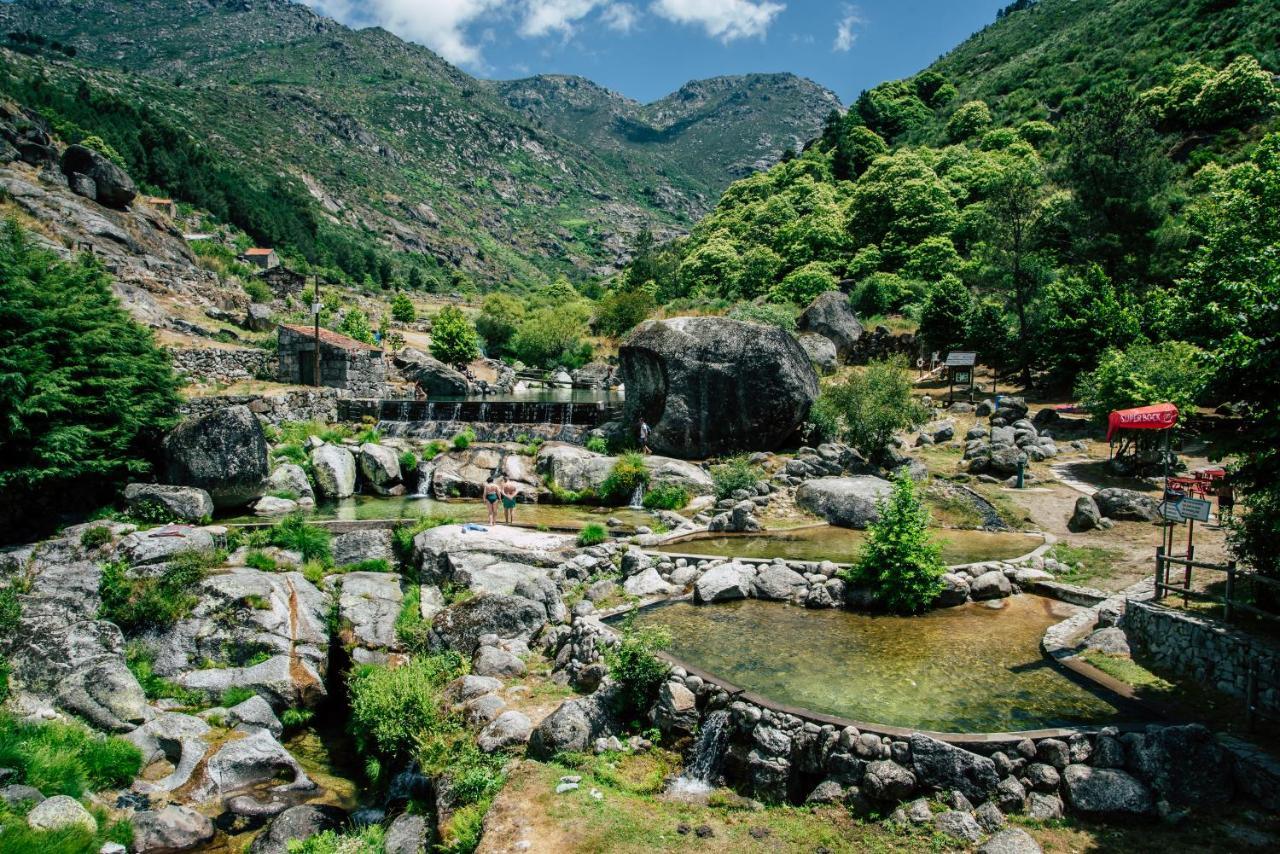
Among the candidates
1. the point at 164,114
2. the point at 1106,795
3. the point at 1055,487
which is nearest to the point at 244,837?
the point at 1106,795

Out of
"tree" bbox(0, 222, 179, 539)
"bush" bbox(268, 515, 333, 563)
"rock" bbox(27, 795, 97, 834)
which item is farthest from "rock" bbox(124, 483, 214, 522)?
"rock" bbox(27, 795, 97, 834)

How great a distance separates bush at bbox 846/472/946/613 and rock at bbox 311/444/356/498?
700 inches

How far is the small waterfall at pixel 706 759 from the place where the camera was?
8.19 m

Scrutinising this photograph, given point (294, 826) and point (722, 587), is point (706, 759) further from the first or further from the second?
point (294, 826)

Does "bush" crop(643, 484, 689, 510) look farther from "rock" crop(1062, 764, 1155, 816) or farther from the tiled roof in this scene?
the tiled roof

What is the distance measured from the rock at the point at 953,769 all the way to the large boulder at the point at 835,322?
3491 centimetres

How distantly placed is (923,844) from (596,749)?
4.11 m

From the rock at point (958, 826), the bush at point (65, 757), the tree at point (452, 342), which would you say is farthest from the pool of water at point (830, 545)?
the tree at point (452, 342)

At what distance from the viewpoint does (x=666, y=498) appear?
69.3 feet

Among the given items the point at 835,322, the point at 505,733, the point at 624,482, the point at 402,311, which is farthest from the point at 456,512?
the point at 402,311

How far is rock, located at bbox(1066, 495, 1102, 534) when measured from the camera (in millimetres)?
15747

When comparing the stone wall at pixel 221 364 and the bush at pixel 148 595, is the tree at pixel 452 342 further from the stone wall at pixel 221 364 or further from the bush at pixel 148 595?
the bush at pixel 148 595

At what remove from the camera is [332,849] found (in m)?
7.64

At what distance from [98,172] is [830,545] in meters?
54.1
